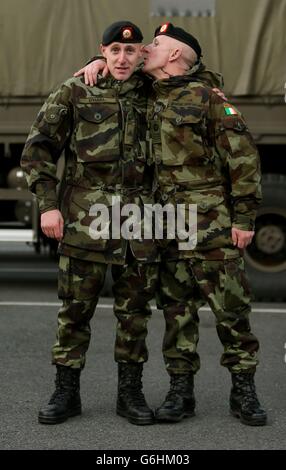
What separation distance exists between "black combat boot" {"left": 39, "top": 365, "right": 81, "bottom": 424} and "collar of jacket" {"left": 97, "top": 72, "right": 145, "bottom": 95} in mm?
1262

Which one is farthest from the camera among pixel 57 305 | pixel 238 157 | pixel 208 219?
pixel 57 305

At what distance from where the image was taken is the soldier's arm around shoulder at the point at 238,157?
4.14 metres

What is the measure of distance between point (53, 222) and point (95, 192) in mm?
230

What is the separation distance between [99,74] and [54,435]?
159 cm

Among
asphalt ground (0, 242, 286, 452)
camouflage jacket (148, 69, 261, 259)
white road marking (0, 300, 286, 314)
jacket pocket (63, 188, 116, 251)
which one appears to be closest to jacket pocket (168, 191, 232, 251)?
camouflage jacket (148, 69, 261, 259)

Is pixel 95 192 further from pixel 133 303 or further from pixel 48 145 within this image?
pixel 133 303

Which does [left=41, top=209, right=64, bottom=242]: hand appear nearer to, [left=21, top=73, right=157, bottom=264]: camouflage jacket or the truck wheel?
[left=21, top=73, right=157, bottom=264]: camouflage jacket

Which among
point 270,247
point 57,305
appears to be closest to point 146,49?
point 57,305

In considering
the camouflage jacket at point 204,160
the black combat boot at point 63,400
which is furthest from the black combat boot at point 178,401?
the camouflage jacket at point 204,160

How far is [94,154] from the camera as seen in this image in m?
4.20

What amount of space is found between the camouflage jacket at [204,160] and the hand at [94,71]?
9.6 inches

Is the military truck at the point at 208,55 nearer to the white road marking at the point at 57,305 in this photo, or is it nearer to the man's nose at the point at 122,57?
the white road marking at the point at 57,305

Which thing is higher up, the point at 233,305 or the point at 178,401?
the point at 233,305

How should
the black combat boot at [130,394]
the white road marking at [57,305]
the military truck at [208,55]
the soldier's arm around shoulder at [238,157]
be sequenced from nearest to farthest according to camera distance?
1. the soldier's arm around shoulder at [238,157]
2. the black combat boot at [130,394]
3. the white road marking at [57,305]
4. the military truck at [208,55]
